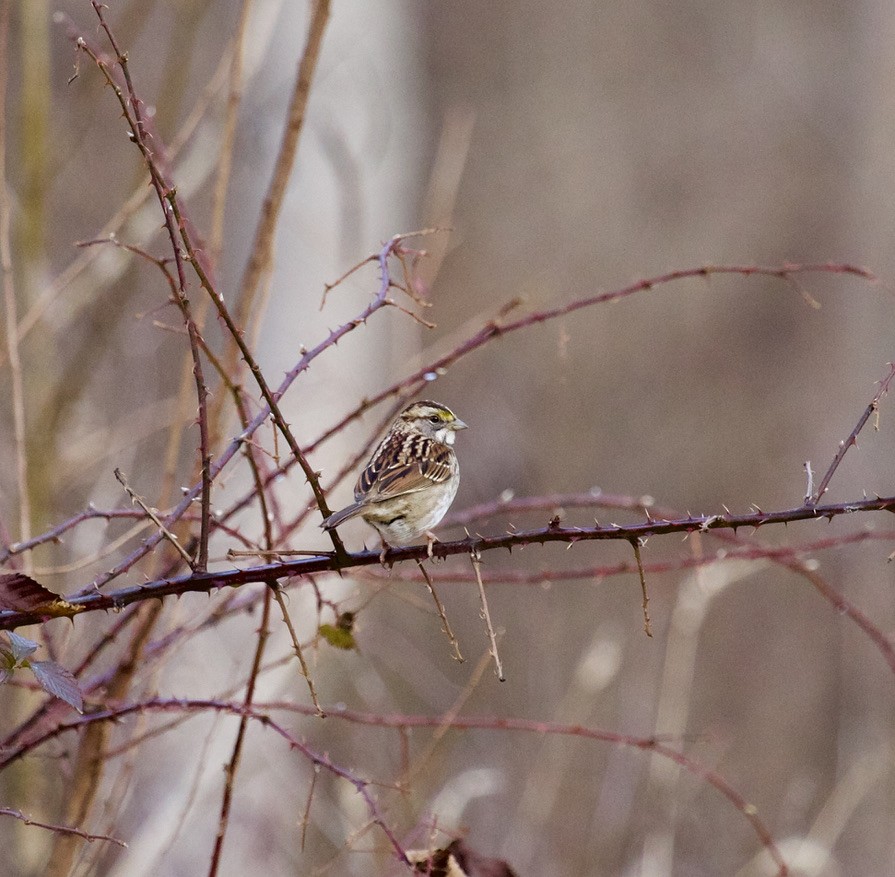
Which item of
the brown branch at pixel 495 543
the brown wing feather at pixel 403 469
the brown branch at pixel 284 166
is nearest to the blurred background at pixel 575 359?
the brown wing feather at pixel 403 469

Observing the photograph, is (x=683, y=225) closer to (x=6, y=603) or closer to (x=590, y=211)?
(x=590, y=211)

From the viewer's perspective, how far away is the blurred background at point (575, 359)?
22.0ft

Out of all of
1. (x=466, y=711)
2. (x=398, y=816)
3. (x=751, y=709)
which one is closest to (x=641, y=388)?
(x=751, y=709)

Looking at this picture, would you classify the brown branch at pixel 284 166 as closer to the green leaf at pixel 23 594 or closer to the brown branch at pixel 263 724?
the brown branch at pixel 263 724

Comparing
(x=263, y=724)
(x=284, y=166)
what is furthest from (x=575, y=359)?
(x=263, y=724)

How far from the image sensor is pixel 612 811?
698 centimetres

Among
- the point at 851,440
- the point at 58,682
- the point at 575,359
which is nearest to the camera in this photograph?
the point at 58,682

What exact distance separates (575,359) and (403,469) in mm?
7323

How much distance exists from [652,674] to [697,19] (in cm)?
572

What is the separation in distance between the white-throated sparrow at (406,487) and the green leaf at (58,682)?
3.05ft

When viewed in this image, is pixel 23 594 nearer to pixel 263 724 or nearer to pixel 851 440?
pixel 263 724

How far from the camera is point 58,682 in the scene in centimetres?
177

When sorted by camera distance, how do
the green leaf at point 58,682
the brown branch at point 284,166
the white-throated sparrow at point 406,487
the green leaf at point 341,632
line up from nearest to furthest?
1. the green leaf at point 58,682
2. the green leaf at point 341,632
3. the brown branch at point 284,166
4. the white-throated sparrow at point 406,487

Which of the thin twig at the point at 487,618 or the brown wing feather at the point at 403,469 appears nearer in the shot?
the thin twig at the point at 487,618
